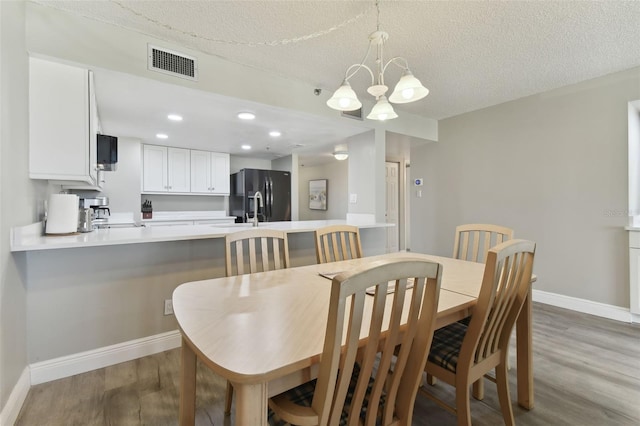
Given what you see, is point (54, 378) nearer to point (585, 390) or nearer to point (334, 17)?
point (334, 17)

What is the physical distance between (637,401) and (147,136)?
530cm

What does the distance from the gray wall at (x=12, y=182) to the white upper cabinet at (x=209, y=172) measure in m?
3.10

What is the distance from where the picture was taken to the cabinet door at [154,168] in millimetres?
4418

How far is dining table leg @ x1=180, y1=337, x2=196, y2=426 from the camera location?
3.94 feet

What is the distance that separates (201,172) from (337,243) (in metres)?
3.57

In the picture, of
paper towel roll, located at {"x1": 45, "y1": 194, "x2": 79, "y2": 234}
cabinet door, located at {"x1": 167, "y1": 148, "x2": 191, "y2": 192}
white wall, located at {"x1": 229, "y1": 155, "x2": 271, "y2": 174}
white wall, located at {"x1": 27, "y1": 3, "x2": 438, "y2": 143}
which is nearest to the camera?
white wall, located at {"x1": 27, "y1": 3, "x2": 438, "y2": 143}

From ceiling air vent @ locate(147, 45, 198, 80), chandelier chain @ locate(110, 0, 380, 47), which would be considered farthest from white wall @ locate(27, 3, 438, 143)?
chandelier chain @ locate(110, 0, 380, 47)

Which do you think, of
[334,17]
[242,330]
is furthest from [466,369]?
[334,17]

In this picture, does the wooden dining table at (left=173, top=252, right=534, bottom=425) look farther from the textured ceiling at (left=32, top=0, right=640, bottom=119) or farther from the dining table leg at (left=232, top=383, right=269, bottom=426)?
the textured ceiling at (left=32, top=0, right=640, bottom=119)

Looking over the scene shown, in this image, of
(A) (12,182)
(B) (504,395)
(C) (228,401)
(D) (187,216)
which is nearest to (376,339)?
(B) (504,395)

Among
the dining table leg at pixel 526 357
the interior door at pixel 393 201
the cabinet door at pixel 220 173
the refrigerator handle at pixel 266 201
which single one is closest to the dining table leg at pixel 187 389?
the dining table leg at pixel 526 357

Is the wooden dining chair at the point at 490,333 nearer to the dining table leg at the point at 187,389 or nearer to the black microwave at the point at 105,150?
the dining table leg at the point at 187,389

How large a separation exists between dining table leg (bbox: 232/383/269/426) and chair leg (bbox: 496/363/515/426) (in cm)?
125

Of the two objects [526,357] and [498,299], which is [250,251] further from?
[526,357]
